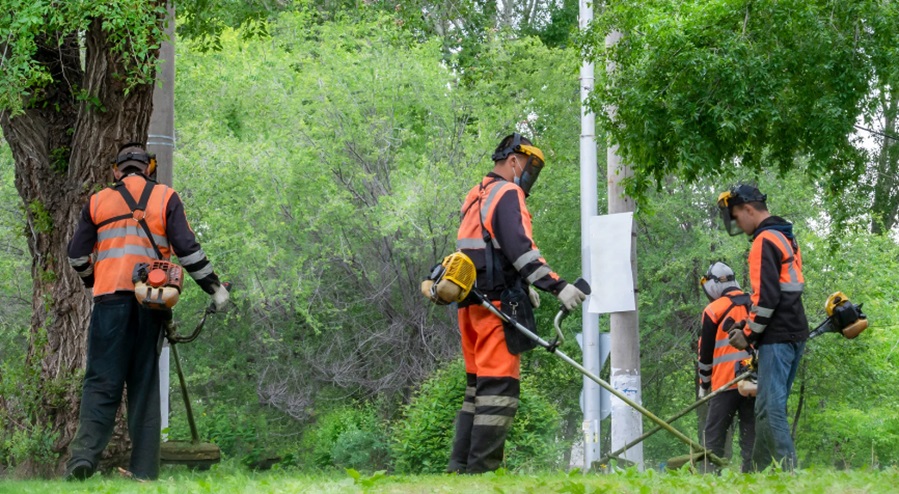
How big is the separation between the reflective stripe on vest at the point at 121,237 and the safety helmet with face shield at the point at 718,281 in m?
5.23

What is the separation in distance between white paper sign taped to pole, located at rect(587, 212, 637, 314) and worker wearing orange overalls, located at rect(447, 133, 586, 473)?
25.5ft

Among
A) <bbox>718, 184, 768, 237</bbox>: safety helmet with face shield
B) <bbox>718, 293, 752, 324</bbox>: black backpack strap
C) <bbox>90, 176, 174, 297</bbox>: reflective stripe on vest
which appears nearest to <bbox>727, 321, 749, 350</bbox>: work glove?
<bbox>718, 184, 768, 237</bbox>: safety helmet with face shield

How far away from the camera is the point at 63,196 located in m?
10.9

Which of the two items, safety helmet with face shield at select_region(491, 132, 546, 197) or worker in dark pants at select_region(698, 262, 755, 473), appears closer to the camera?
safety helmet with face shield at select_region(491, 132, 546, 197)

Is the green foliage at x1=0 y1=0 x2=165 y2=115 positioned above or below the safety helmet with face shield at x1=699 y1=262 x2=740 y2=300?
above

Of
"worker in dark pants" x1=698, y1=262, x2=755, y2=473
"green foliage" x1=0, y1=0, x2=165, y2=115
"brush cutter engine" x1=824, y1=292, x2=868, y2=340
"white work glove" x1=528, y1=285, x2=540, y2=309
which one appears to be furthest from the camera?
"worker in dark pants" x1=698, y1=262, x2=755, y2=473

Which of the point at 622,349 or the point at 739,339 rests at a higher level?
the point at 739,339

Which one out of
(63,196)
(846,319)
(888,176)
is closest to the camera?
(846,319)

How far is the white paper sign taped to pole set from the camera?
16500 millimetres

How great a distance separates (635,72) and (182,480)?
8168mm

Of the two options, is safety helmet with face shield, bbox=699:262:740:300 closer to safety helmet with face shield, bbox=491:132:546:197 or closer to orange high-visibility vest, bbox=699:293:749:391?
orange high-visibility vest, bbox=699:293:749:391

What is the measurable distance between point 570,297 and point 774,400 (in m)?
1.67

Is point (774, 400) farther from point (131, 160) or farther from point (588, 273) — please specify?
point (588, 273)

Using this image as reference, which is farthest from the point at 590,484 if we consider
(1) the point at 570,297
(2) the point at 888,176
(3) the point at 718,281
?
(2) the point at 888,176
